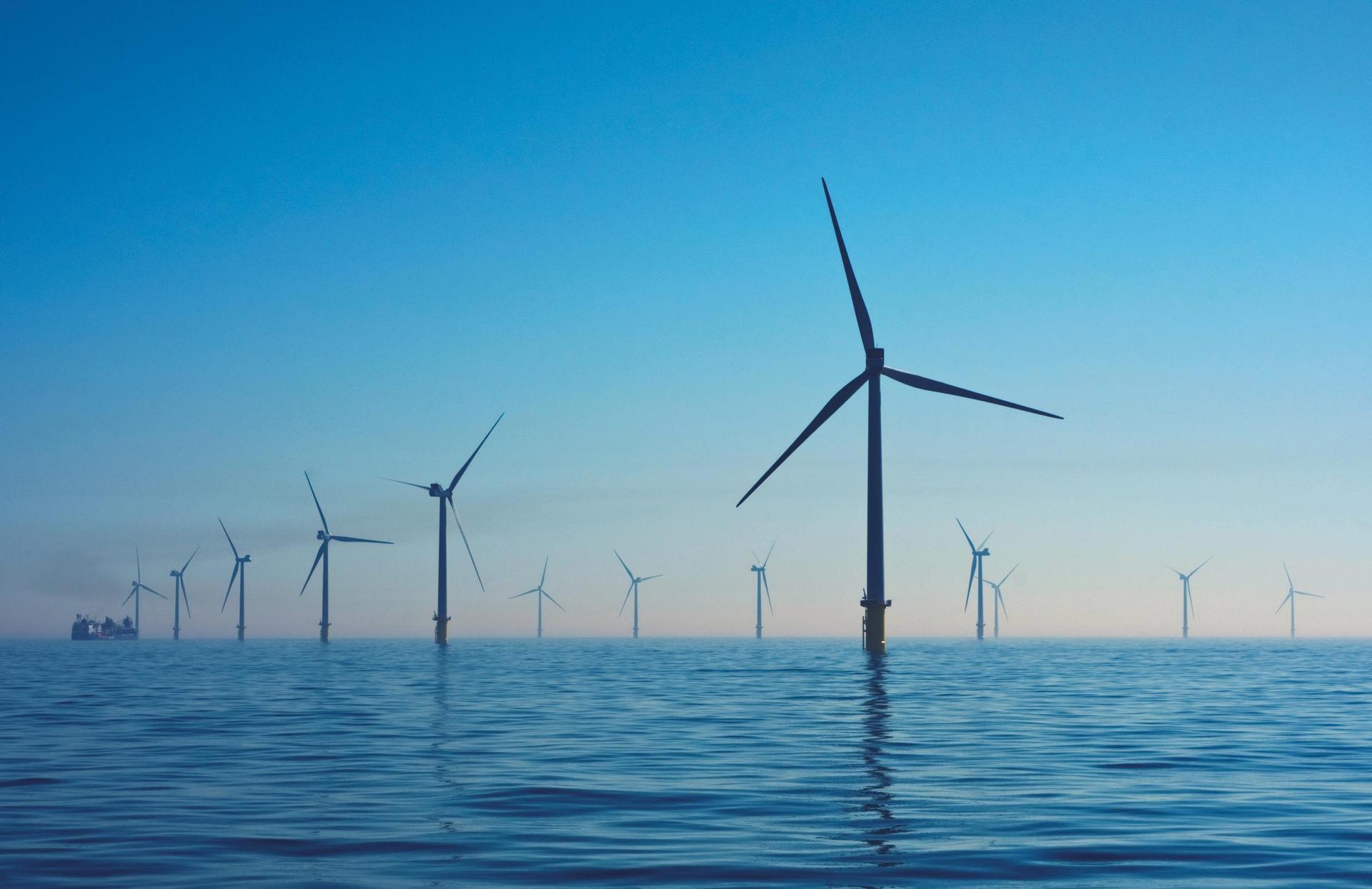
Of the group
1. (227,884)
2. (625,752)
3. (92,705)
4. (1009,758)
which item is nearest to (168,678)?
(92,705)

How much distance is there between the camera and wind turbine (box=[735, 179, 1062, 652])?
246ft

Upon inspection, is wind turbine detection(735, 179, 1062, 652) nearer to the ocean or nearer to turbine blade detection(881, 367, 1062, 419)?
turbine blade detection(881, 367, 1062, 419)

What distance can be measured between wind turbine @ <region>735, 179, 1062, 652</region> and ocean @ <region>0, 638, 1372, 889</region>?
29413mm

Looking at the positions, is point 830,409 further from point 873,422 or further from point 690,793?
point 690,793

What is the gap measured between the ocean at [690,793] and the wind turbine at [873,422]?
2941 centimetres

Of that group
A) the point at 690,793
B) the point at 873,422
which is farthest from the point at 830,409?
the point at 690,793

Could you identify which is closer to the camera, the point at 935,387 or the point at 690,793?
the point at 690,793

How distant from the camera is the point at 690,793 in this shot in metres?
20.4

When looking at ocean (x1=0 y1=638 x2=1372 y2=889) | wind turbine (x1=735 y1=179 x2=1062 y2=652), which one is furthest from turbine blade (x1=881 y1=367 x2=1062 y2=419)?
ocean (x1=0 y1=638 x2=1372 y2=889)

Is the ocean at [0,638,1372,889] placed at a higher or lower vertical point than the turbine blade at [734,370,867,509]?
lower

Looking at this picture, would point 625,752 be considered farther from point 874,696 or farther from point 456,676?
point 456,676

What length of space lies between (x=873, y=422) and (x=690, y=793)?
58.3 m

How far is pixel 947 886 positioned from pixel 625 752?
1459 cm

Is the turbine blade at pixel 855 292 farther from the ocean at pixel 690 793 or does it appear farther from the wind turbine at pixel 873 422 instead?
the ocean at pixel 690 793
